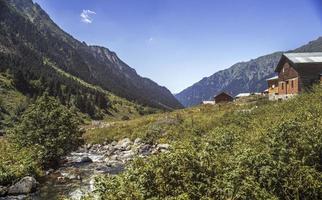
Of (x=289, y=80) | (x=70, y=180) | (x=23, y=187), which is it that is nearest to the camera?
(x=23, y=187)

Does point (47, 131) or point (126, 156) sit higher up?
point (47, 131)

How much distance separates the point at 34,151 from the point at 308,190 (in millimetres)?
28880

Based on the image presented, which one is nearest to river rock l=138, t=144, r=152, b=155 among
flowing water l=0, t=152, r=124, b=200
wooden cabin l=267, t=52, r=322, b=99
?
flowing water l=0, t=152, r=124, b=200

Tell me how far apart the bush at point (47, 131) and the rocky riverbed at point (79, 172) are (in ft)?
6.44

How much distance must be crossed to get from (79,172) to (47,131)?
6717mm

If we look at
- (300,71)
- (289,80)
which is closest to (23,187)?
(300,71)

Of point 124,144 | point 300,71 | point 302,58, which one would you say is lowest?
point 124,144

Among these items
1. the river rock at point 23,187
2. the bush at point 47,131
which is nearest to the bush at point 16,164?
the river rock at point 23,187

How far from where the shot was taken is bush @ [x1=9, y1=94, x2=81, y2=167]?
1676 inches

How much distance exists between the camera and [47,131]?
143ft

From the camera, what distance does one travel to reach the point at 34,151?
127 ft

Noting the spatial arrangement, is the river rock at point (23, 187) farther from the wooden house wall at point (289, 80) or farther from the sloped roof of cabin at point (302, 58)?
the sloped roof of cabin at point (302, 58)

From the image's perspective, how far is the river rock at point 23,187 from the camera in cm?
2975

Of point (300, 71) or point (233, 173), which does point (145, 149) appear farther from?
point (233, 173)
